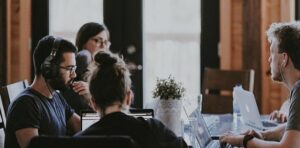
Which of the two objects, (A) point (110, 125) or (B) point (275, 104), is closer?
(A) point (110, 125)

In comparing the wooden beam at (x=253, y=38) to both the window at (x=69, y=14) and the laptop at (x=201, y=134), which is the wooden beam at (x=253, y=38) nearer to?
the window at (x=69, y=14)

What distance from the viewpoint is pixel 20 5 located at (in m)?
4.88

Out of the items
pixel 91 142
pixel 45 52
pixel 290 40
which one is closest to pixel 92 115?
pixel 45 52

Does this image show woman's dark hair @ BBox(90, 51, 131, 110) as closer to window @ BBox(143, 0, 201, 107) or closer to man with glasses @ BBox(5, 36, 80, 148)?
man with glasses @ BBox(5, 36, 80, 148)

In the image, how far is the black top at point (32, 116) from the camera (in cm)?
225

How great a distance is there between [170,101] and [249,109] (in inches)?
23.1

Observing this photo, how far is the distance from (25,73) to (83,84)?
2.20 m

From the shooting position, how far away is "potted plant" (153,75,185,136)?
256 centimetres

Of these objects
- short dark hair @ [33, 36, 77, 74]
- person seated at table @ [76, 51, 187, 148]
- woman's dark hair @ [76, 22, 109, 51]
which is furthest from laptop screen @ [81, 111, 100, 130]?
woman's dark hair @ [76, 22, 109, 51]

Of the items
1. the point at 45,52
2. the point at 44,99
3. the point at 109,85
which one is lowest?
the point at 44,99

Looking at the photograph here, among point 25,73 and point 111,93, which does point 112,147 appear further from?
point 25,73

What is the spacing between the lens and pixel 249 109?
2.96 metres

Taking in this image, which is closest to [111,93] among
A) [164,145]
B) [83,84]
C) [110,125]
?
[110,125]

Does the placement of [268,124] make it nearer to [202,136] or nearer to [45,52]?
[202,136]
